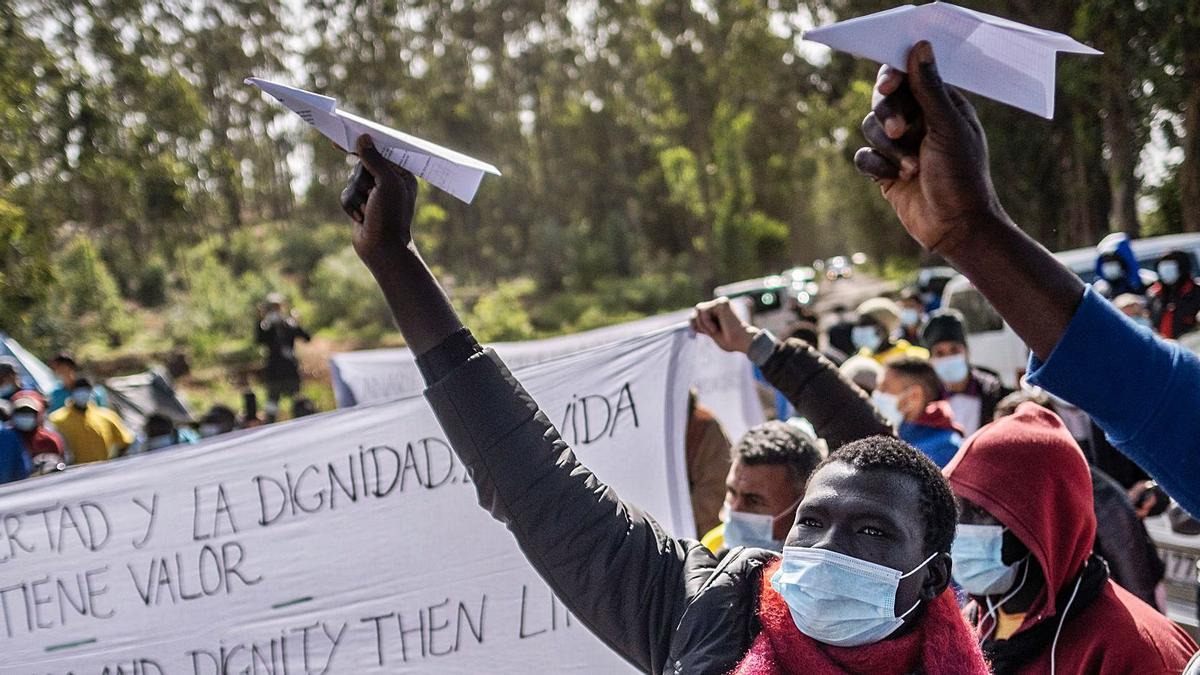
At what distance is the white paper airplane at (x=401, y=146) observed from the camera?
1568mm

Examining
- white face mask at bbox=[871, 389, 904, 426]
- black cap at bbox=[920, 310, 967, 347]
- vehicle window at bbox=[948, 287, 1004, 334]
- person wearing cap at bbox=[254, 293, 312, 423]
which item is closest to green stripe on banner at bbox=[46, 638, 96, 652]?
white face mask at bbox=[871, 389, 904, 426]

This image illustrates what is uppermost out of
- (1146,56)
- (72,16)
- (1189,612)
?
(72,16)

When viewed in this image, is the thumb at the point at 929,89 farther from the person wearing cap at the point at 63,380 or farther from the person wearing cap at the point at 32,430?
the person wearing cap at the point at 63,380

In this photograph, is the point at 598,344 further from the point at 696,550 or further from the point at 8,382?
the point at 8,382

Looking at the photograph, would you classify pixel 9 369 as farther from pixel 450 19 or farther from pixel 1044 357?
pixel 450 19

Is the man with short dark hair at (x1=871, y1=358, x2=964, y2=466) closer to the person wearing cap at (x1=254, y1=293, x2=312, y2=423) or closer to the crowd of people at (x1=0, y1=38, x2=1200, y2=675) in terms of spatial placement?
the crowd of people at (x1=0, y1=38, x2=1200, y2=675)

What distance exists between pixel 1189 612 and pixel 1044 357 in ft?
11.2

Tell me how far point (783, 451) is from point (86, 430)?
5620 mm

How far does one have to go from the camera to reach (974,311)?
34.5 ft

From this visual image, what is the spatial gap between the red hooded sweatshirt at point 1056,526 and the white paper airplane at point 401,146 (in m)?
1.19

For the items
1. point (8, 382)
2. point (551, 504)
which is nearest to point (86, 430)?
point (8, 382)

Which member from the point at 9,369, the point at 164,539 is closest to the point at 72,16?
the point at 9,369

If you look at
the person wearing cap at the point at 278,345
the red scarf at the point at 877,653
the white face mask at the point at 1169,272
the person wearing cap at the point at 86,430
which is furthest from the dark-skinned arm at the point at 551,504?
the person wearing cap at the point at 278,345

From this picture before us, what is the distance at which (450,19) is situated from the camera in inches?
1802
